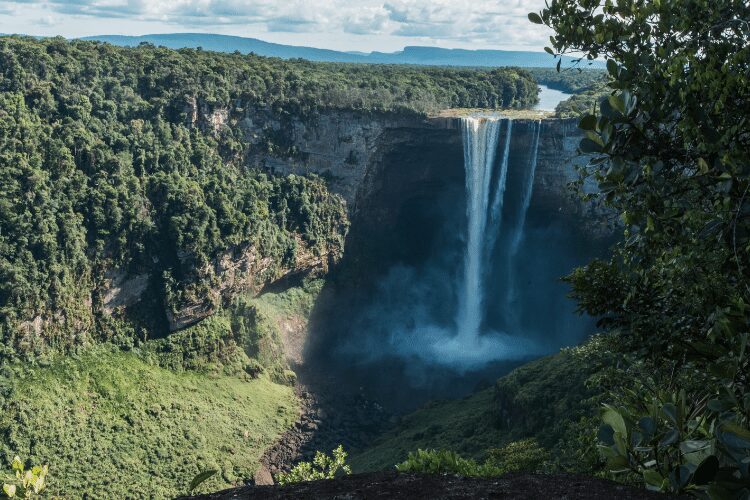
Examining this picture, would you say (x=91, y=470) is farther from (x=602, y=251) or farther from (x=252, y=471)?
(x=602, y=251)

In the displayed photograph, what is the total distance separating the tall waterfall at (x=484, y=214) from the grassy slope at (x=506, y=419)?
1198cm

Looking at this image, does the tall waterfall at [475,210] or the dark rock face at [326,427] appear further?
the tall waterfall at [475,210]

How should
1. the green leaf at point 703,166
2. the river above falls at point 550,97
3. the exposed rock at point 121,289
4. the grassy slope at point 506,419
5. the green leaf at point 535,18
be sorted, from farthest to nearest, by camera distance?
the river above falls at point 550,97 → the exposed rock at point 121,289 → the grassy slope at point 506,419 → the green leaf at point 535,18 → the green leaf at point 703,166

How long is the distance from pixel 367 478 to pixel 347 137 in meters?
40.2

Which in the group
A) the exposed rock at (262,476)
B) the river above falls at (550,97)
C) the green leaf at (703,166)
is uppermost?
the river above falls at (550,97)

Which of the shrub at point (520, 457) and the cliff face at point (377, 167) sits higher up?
the cliff face at point (377, 167)

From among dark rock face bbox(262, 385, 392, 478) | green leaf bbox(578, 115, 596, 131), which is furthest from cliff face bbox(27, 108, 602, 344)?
green leaf bbox(578, 115, 596, 131)

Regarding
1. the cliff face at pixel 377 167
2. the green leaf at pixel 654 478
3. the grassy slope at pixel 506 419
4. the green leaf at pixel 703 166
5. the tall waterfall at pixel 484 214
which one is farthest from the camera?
the tall waterfall at pixel 484 214

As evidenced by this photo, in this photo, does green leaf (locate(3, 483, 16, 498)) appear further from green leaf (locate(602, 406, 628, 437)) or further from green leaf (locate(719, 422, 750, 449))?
green leaf (locate(719, 422, 750, 449))

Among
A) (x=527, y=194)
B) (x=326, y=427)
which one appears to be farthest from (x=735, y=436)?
(x=527, y=194)

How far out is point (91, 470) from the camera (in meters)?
31.7

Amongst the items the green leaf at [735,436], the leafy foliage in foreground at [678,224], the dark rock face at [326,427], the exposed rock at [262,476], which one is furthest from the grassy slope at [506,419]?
the green leaf at [735,436]

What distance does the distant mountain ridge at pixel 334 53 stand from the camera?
150 meters

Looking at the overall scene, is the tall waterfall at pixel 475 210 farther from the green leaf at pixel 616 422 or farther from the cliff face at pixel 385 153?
the green leaf at pixel 616 422
